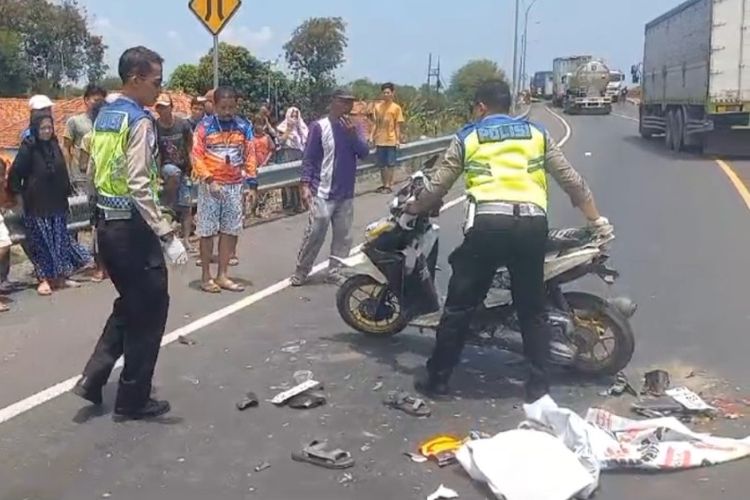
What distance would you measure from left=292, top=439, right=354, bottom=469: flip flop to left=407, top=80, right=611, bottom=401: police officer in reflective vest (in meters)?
1.12

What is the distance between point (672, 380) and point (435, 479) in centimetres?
223

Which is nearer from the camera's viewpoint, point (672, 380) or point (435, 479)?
point (435, 479)

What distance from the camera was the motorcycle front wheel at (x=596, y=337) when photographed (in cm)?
643

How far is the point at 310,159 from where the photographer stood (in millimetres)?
9578

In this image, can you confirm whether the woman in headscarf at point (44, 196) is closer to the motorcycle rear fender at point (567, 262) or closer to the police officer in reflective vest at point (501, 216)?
the police officer in reflective vest at point (501, 216)

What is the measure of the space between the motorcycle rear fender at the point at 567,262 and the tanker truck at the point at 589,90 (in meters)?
54.6

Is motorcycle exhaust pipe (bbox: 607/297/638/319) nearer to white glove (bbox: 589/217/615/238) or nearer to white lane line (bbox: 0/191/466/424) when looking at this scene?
white glove (bbox: 589/217/615/238)

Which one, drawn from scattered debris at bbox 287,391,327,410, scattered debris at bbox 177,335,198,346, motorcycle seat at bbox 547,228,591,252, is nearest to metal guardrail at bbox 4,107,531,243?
scattered debris at bbox 177,335,198,346

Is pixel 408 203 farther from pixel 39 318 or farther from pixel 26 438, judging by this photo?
pixel 39 318

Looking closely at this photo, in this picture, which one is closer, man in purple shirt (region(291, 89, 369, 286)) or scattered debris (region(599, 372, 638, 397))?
scattered debris (region(599, 372, 638, 397))

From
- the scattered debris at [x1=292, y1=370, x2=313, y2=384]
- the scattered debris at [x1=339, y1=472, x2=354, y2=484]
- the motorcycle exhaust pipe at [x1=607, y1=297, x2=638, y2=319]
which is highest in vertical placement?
the motorcycle exhaust pipe at [x1=607, y1=297, x2=638, y2=319]

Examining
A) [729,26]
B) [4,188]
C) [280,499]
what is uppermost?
[729,26]

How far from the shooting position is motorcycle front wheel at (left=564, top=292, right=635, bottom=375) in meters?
6.43

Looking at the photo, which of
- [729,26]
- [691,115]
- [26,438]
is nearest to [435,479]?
[26,438]
